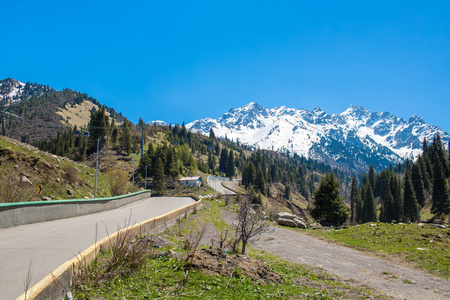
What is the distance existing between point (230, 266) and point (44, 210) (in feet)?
34.5

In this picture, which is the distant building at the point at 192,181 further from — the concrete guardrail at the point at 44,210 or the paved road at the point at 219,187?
the concrete guardrail at the point at 44,210

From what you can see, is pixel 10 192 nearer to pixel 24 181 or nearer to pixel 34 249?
pixel 24 181

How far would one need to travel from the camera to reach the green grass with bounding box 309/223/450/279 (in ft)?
39.1

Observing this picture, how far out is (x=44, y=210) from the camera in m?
13.3

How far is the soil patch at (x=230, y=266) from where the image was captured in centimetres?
743

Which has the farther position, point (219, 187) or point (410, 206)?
point (219, 187)

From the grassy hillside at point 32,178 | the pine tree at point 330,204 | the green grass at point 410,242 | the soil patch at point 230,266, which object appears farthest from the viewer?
the pine tree at point 330,204

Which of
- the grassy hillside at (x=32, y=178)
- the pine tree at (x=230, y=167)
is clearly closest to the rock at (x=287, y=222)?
the grassy hillside at (x=32, y=178)

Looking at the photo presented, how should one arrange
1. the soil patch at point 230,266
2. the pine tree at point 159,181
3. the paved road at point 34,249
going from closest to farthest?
1. the paved road at point 34,249
2. the soil patch at point 230,266
3. the pine tree at point 159,181

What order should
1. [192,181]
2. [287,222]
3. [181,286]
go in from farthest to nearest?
[192,181] < [287,222] < [181,286]

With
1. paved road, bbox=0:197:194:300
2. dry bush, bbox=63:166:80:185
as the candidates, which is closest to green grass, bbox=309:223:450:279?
paved road, bbox=0:197:194:300

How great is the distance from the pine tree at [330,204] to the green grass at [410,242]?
11255 millimetres

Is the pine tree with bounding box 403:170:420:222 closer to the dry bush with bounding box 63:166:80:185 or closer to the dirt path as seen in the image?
the dirt path

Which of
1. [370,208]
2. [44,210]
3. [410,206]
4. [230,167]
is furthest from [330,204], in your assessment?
[230,167]
